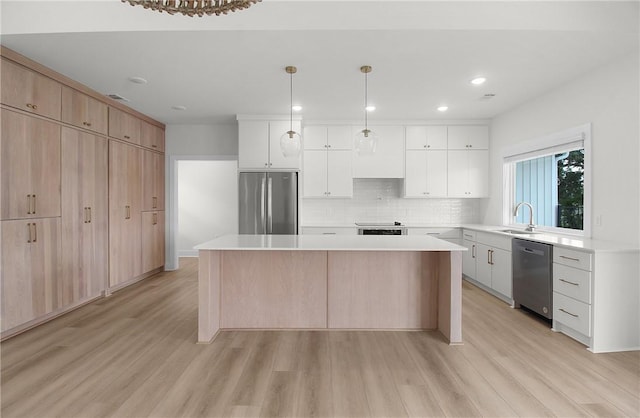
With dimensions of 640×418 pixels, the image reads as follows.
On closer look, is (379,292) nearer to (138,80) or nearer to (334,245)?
(334,245)

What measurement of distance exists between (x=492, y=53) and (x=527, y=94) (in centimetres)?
150

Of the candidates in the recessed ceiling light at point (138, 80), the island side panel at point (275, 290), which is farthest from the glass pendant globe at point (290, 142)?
the recessed ceiling light at point (138, 80)

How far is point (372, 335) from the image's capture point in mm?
3008

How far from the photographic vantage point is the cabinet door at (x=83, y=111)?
11.6 feet

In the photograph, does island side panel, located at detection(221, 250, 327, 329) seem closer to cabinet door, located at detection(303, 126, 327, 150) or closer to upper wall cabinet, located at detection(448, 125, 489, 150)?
cabinet door, located at detection(303, 126, 327, 150)

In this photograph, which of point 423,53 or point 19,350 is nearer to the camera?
point 19,350

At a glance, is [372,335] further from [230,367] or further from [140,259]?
[140,259]

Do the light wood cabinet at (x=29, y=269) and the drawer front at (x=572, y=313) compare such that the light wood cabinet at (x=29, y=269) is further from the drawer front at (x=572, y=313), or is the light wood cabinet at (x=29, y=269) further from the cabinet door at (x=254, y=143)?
the drawer front at (x=572, y=313)

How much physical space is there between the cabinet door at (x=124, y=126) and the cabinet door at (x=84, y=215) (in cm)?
29

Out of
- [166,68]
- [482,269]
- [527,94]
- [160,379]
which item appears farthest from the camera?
[482,269]

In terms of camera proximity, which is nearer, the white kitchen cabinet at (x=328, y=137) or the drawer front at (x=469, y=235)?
the drawer front at (x=469, y=235)

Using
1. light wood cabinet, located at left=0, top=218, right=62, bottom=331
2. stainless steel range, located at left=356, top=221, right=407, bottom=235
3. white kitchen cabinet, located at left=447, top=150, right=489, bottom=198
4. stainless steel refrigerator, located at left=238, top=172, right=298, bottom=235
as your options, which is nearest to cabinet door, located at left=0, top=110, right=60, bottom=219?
light wood cabinet, located at left=0, top=218, right=62, bottom=331

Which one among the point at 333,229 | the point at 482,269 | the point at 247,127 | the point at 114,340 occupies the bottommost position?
the point at 114,340

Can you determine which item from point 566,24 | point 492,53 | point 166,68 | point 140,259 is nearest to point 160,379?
point 166,68
